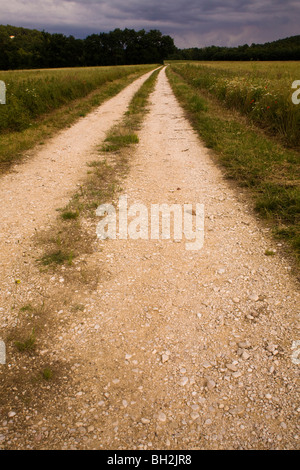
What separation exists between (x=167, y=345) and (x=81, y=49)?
4121 inches

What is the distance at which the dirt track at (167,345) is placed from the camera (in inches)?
79.8

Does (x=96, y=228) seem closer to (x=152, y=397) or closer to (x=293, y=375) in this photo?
(x=152, y=397)

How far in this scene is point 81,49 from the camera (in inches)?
3374

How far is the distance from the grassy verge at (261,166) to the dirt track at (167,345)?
1.15 feet

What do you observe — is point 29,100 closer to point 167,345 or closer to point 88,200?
point 88,200

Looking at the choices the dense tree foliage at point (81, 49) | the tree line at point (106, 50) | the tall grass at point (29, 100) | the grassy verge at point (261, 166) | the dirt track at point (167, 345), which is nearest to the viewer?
the dirt track at point (167, 345)

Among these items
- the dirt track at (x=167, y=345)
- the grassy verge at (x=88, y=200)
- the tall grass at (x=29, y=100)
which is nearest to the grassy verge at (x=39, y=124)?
the tall grass at (x=29, y=100)

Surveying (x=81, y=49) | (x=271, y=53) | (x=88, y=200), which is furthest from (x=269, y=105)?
(x=81, y=49)

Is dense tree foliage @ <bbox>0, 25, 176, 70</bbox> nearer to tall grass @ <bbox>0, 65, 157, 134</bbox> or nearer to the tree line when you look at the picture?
the tree line

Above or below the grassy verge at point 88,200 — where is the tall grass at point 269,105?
above

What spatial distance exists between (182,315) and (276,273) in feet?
4.55

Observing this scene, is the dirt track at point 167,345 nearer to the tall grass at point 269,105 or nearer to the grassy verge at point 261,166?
the grassy verge at point 261,166

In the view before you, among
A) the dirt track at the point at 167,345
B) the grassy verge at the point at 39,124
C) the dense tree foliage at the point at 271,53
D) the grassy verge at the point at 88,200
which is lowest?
the dirt track at the point at 167,345

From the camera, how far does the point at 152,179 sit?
6121 mm
